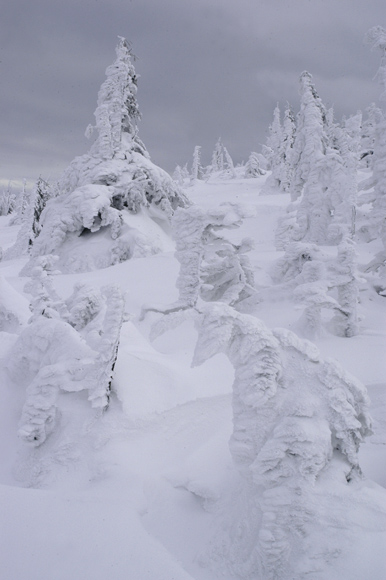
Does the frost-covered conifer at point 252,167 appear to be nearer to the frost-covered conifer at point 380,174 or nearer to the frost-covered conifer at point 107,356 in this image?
the frost-covered conifer at point 380,174

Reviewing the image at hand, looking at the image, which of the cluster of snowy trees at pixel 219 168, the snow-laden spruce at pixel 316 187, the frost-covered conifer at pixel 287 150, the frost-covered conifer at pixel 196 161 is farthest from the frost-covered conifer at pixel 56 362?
the frost-covered conifer at pixel 196 161

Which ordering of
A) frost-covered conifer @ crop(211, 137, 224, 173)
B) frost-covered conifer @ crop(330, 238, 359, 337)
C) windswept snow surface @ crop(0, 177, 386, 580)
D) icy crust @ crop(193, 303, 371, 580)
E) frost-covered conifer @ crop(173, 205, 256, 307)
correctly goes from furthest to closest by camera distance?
frost-covered conifer @ crop(211, 137, 224, 173)
frost-covered conifer @ crop(173, 205, 256, 307)
frost-covered conifer @ crop(330, 238, 359, 337)
icy crust @ crop(193, 303, 371, 580)
windswept snow surface @ crop(0, 177, 386, 580)

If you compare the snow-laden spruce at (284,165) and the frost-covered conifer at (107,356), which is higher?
the snow-laden spruce at (284,165)

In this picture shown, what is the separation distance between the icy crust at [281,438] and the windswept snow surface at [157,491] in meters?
0.04

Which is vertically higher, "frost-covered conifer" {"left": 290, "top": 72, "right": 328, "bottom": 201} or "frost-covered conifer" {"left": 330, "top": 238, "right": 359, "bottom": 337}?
"frost-covered conifer" {"left": 290, "top": 72, "right": 328, "bottom": 201}

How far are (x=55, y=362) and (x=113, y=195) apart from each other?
2167 cm

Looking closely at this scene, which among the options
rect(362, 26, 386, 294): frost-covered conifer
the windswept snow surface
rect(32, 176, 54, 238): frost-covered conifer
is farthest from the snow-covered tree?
rect(32, 176, 54, 238): frost-covered conifer

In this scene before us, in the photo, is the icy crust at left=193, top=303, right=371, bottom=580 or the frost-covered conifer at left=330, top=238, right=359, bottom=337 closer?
→ the icy crust at left=193, top=303, right=371, bottom=580

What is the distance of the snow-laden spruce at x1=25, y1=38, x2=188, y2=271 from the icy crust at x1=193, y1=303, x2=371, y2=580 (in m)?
20.0

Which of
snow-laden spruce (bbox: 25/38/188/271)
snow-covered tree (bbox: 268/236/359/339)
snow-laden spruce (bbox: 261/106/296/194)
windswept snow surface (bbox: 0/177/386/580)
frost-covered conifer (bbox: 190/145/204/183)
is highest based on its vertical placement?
frost-covered conifer (bbox: 190/145/204/183)

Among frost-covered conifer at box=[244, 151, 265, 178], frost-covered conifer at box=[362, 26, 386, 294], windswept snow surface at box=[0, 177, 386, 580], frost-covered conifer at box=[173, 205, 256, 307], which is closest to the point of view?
windswept snow surface at box=[0, 177, 386, 580]

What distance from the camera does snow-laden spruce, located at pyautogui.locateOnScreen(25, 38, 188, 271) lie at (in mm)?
25125

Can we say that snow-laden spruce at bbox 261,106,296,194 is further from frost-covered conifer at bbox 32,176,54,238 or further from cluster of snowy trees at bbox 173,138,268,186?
frost-covered conifer at bbox 32,176,54,238

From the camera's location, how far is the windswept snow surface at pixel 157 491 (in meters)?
4.13
